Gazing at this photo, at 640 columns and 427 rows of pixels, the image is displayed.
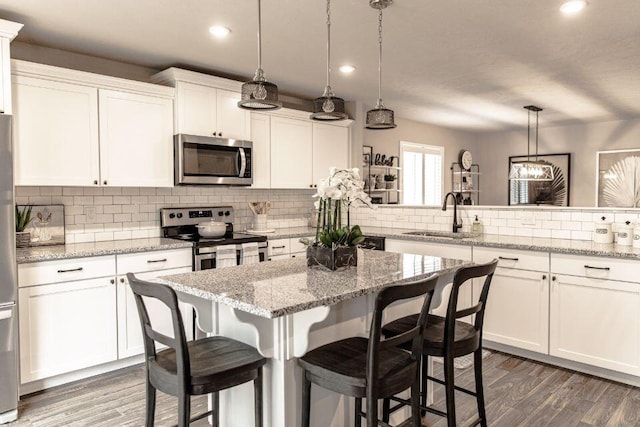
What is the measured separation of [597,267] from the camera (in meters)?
3.15

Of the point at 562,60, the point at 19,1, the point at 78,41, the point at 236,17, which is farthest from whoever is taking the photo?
the point at 562,60

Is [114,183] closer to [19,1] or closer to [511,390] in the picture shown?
[19,1]

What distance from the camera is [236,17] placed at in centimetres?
295

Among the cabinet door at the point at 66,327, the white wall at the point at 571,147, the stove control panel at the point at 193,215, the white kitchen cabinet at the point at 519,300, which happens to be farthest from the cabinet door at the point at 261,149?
the white wall at the point at 571,147

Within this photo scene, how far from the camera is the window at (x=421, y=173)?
7.09 meters

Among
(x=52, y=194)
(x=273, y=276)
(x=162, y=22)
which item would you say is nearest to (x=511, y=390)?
(x=273, y=276)

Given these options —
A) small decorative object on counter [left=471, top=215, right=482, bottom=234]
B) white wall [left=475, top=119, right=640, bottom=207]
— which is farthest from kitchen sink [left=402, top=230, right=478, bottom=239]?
white wall [left=475, top=119, right=640, bottom=207]

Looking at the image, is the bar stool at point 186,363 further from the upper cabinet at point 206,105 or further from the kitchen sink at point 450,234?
the kitchen sink at point 450,234

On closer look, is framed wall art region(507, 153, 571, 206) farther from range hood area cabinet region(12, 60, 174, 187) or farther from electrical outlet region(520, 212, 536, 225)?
range hood area cabinet region(12, 60, 174, 187)

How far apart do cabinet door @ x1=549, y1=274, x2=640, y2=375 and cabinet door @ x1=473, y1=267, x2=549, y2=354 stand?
0.07 meters

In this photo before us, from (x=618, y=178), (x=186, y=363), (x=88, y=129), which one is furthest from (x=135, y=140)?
(x=618, y=178)

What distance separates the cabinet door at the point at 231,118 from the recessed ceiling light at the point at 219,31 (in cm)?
90

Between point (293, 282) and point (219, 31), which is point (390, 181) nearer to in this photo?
point (219, 31)

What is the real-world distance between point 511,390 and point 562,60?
2.68m
